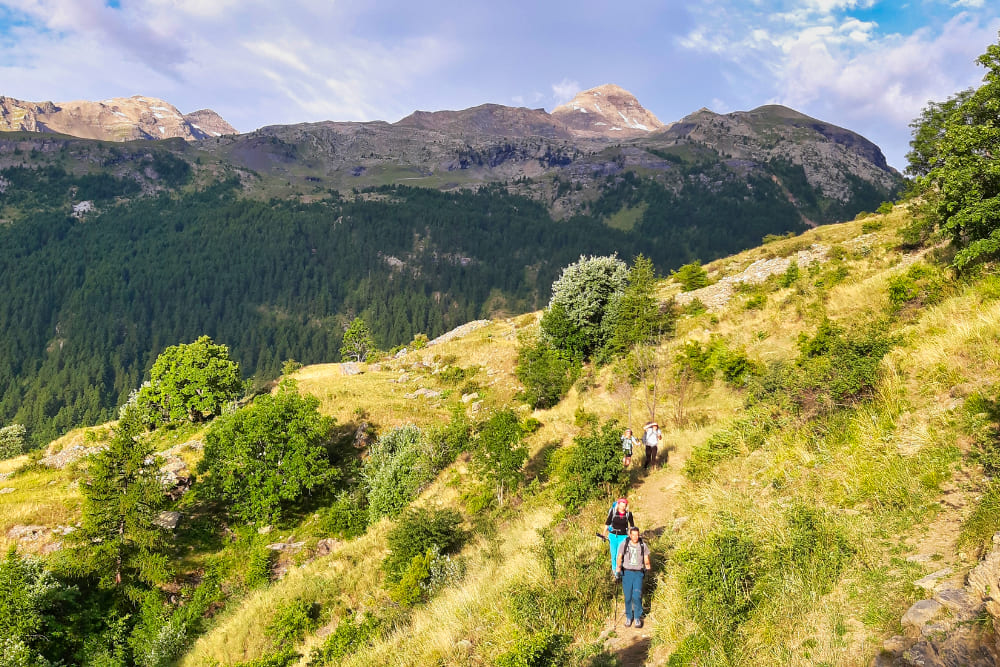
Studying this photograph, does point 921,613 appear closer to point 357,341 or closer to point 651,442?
point 651,442

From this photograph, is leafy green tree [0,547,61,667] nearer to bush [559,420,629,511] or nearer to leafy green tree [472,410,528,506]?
leafy green tree [472,410,528,506]

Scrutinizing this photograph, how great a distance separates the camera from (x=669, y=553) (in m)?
9.28

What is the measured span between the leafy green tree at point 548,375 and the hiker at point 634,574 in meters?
20.4

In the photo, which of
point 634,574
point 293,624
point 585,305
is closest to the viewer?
point 634,574

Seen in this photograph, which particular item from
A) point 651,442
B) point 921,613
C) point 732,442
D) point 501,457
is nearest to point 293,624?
point 501,457

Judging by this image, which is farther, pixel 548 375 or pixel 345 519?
pixel 548 375

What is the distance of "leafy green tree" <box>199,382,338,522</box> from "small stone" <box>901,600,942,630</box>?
78.1 feet

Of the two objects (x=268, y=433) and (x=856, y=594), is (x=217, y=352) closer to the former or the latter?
(x=268, y=433)

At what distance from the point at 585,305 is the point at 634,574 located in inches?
943

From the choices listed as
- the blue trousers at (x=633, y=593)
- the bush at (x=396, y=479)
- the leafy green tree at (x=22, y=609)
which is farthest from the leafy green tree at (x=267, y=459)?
the blue trousers at (x=633, y=593)

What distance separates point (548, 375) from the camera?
94.3 feet

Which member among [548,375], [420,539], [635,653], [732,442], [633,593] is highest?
[548,375]

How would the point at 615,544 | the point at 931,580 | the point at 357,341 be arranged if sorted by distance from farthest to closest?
the point at 357,341
the point at 615,544
the point at 931,580

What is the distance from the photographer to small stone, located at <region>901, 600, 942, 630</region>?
201 inches
